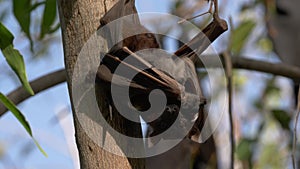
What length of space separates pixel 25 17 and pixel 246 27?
899mm

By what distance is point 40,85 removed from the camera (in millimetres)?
1298

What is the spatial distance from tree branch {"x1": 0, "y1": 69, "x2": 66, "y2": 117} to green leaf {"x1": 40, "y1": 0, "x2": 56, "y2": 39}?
9 cm

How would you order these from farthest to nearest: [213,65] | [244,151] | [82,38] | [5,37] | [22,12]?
1. [244,151]
2. [213,65]
3. [22,12]
4. [5,37]
5. [82,38]

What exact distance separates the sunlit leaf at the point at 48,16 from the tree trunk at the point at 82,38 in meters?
0.42

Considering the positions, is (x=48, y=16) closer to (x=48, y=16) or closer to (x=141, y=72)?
(x=48, y=16)

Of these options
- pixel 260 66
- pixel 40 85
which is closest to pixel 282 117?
pixel 260 66

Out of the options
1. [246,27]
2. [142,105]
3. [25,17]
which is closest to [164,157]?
[25,17]

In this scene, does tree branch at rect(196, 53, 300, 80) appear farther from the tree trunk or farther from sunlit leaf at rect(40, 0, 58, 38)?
the tree trunk

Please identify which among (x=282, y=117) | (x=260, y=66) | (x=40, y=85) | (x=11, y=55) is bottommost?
(x=282, y=117)

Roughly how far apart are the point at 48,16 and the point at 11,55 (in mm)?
306

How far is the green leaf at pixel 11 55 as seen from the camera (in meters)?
0.96

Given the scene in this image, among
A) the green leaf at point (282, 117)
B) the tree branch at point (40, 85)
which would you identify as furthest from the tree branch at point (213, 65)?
the green leaf at point (282, 117)

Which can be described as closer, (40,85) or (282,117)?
(40,85)

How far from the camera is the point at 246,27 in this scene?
1.98 metres
